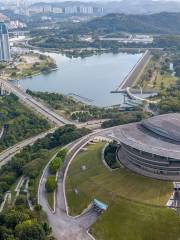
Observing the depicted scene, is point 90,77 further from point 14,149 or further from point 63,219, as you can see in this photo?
point 63,219

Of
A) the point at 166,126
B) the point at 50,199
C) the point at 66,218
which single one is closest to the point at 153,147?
the point at 166,126

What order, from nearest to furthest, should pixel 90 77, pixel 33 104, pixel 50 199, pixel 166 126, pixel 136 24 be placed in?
1. pixel 50 199
2. pixel 166 126
3. pixel 33 104
4. pixel 90 77
5. pixel 136 24

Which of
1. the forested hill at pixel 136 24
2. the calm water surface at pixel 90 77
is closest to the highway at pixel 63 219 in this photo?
the calm water surface at pixel 90 77

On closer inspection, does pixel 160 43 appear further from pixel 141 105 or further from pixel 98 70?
pixel 141 105

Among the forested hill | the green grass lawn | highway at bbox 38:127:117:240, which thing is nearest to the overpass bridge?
the green grass lawn

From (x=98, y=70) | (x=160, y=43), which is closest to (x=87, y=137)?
(x=98, y=70)

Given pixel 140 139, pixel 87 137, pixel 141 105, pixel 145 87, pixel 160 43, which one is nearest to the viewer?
pixel 140 139
